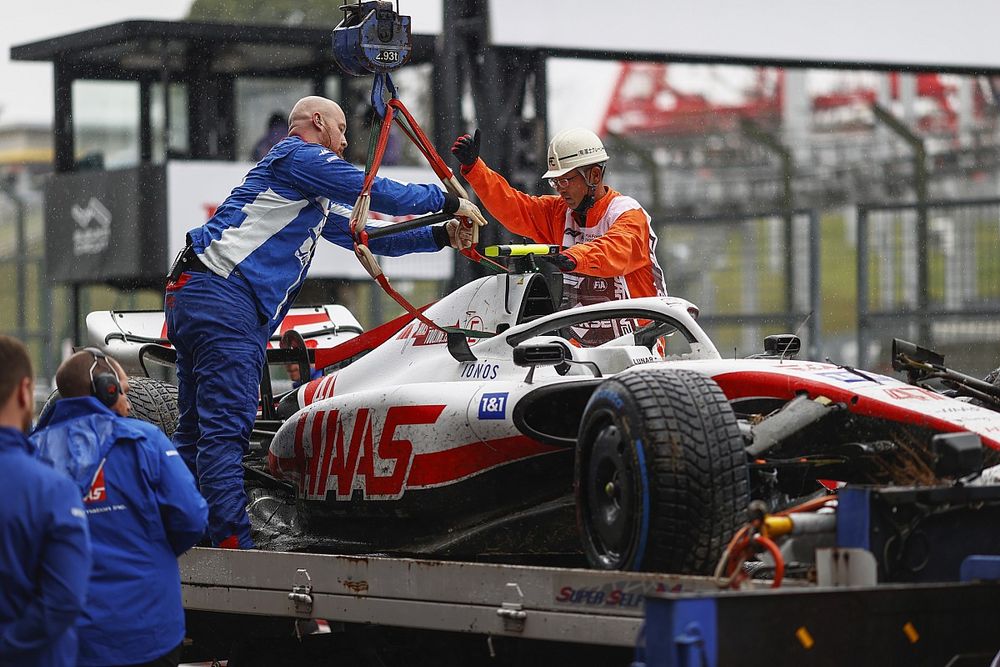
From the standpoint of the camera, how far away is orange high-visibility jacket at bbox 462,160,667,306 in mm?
7043

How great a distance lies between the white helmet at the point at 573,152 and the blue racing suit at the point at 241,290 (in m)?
0.67

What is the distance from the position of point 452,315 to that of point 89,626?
256 cm

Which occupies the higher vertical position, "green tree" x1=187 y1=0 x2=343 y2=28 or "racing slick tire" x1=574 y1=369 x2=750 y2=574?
"green tree" x1=187 y1=0 x2=343 y2=28

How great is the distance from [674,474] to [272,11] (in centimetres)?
2684

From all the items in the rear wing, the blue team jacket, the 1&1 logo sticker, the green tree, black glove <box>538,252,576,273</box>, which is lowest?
the 1&1 logo sticker

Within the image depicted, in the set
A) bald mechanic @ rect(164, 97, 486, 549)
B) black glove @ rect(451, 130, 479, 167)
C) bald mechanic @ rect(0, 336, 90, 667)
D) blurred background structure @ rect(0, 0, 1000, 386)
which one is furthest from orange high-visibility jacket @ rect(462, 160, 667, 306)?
bald mechanic @ rect(0, 336, 90, 667)

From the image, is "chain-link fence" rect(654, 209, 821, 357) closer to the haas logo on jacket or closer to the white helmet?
the white helmet

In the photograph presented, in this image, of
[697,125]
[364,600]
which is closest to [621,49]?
[364,600]

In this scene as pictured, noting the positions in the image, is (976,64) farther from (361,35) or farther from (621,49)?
(361,35)

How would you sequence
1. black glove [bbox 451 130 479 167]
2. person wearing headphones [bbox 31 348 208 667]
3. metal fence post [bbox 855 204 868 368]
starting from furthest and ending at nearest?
metal fence post [bbox 855 204 868 368], black glove [bbox 451 130 479 167], person wearing headphones [bbox 31 348 208 667]

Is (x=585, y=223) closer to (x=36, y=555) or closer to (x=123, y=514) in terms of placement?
(x=123, y=514)

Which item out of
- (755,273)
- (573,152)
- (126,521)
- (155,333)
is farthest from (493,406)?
(755,273)

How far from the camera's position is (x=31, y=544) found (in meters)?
4.18

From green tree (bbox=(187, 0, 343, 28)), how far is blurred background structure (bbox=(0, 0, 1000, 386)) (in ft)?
14.1
